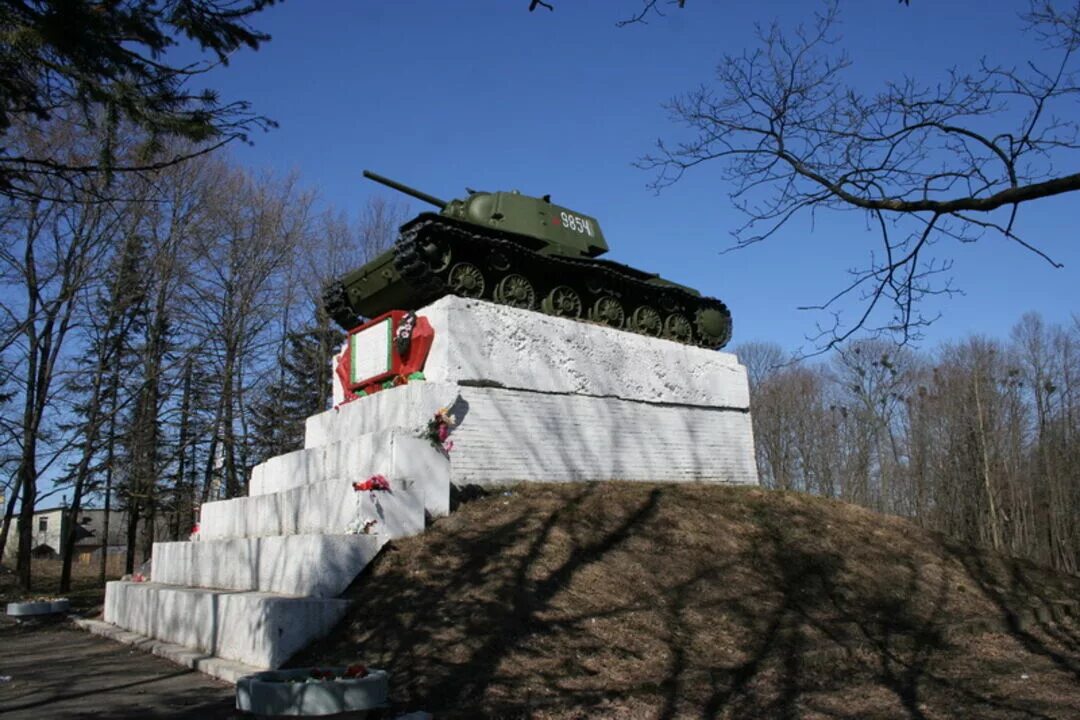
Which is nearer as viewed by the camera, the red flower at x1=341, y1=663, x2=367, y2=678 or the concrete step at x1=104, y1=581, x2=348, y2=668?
the red flower at x1=341, y1=663, x2=367, y2=678

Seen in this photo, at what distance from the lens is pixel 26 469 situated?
16.8 metres

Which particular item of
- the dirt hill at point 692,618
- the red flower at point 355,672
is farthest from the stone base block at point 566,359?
the red flower at point 355,672

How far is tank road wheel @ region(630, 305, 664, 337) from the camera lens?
13719 millimetres

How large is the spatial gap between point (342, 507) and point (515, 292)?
4714 millimetres

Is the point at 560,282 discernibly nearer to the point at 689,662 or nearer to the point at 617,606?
the point at 617,606

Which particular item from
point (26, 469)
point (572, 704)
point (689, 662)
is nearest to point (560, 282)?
point (689, 662)

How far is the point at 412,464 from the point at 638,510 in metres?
2.69

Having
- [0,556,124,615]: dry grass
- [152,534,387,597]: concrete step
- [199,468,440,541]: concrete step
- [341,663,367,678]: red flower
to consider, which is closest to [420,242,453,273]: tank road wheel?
[199,468,440,541]: concrete step

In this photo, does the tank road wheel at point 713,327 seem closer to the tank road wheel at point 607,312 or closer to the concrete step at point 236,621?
the tank road wheel at point 607,312

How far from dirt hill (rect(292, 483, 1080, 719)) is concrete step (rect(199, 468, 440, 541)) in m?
0.26

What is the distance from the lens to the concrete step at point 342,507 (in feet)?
26.2

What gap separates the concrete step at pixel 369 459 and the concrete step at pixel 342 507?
0.09m

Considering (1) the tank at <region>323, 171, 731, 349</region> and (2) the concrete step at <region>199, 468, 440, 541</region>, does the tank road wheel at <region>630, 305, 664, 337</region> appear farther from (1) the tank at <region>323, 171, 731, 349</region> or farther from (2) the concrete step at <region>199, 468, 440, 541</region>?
(2) the concrete step at <region>199, 468, 440, 541</region>

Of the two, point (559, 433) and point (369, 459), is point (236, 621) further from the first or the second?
point (559, 433)
